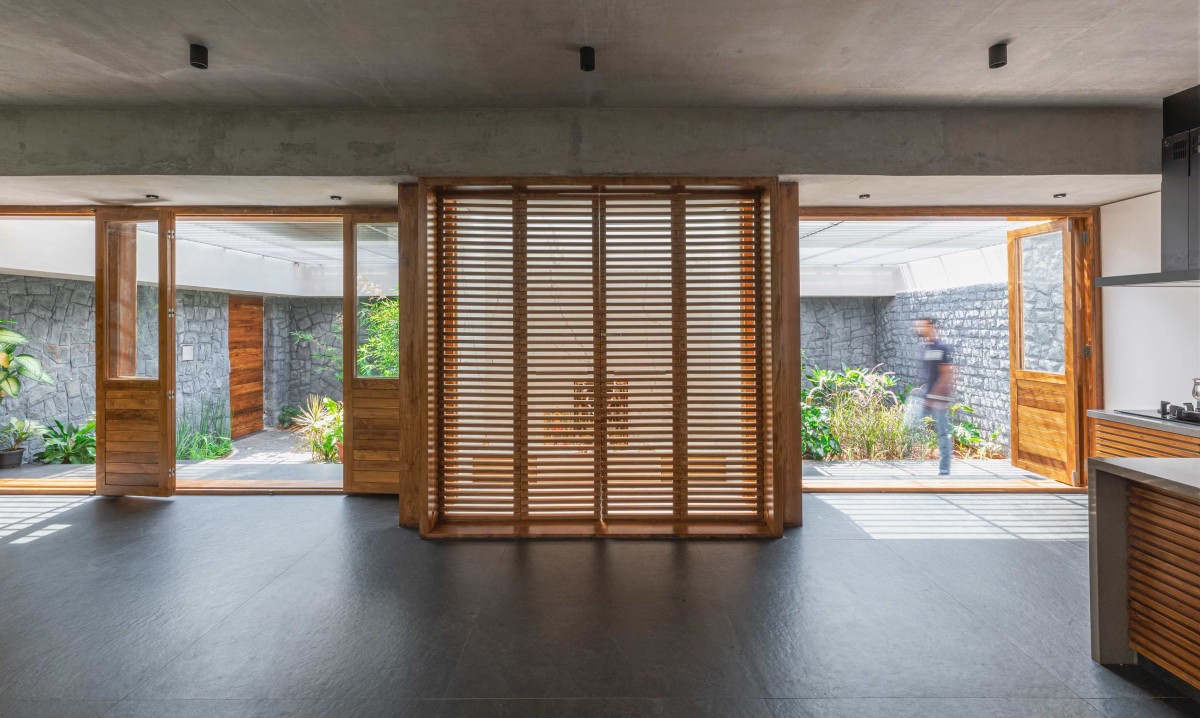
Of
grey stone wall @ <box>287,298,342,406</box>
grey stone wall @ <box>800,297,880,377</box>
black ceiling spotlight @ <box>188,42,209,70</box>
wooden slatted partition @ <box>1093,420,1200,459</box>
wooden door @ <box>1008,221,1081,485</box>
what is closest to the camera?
black ceiling spotlight @ <box>188,42,209,70</box>

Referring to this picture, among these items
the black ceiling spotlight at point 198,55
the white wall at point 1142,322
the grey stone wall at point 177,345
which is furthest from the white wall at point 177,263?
the white wall at point 1142,322

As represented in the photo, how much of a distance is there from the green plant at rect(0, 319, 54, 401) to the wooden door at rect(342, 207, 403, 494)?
13.3ft

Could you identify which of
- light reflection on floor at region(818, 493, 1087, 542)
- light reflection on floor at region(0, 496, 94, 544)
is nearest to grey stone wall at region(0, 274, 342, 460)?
light reflection on floor at region(0, 496, 94, 544)

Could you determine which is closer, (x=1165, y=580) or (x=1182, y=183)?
(x=1165, y=580)

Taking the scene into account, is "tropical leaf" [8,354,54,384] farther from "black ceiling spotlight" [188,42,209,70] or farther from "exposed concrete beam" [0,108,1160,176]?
"black ceiling spotlight" [188,42,209,70]

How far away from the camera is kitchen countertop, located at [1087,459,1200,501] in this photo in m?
2.26

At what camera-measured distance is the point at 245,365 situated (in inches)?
399

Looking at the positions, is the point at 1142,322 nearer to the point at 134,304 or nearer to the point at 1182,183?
the point at 1182,183

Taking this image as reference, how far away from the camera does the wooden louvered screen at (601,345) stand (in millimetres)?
4395

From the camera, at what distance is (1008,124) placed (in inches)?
167

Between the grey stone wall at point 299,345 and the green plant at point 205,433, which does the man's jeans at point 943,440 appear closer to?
the green plant at point 205,433

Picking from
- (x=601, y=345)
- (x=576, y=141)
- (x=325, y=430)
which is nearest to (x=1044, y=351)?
(x=601, y=345)

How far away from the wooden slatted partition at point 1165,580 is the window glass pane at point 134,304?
6696 millimetres

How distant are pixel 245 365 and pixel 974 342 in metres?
11.3
